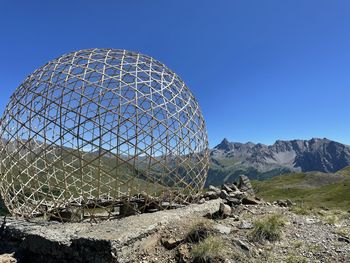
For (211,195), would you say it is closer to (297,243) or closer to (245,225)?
(245,225)

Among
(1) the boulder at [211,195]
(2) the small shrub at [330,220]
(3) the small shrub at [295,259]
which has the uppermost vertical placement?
(1) the boulder at [211,195]

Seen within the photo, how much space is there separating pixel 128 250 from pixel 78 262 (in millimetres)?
1749

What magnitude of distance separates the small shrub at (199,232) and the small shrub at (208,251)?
2.39ft

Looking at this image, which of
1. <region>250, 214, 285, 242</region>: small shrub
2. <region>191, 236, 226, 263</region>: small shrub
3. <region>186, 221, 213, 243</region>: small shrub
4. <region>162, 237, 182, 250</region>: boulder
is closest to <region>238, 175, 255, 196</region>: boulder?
<region>250, 214, 285, 242</region>: small shrub

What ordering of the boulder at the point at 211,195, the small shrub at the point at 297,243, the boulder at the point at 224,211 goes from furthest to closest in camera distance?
the boulder at the point at 211,195
the boulder at the point at 224,211
the small shrub at the point at 297,243

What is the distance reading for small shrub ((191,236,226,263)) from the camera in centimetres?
1118

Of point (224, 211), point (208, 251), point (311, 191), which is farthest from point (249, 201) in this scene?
point (311, 191)

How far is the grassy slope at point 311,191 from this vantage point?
7786 cm

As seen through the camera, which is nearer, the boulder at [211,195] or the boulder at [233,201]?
the boulder at [233,201]

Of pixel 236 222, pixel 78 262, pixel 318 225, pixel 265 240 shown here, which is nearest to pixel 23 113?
pixel 78 262

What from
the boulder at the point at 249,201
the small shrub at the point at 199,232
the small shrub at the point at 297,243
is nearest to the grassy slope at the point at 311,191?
the boulder at the point at 249,201

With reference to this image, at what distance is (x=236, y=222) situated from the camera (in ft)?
47.4

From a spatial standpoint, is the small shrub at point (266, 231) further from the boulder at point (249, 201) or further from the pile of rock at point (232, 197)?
the boulder at point (249, 201)

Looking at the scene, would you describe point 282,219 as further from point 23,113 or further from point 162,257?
point 23,113
